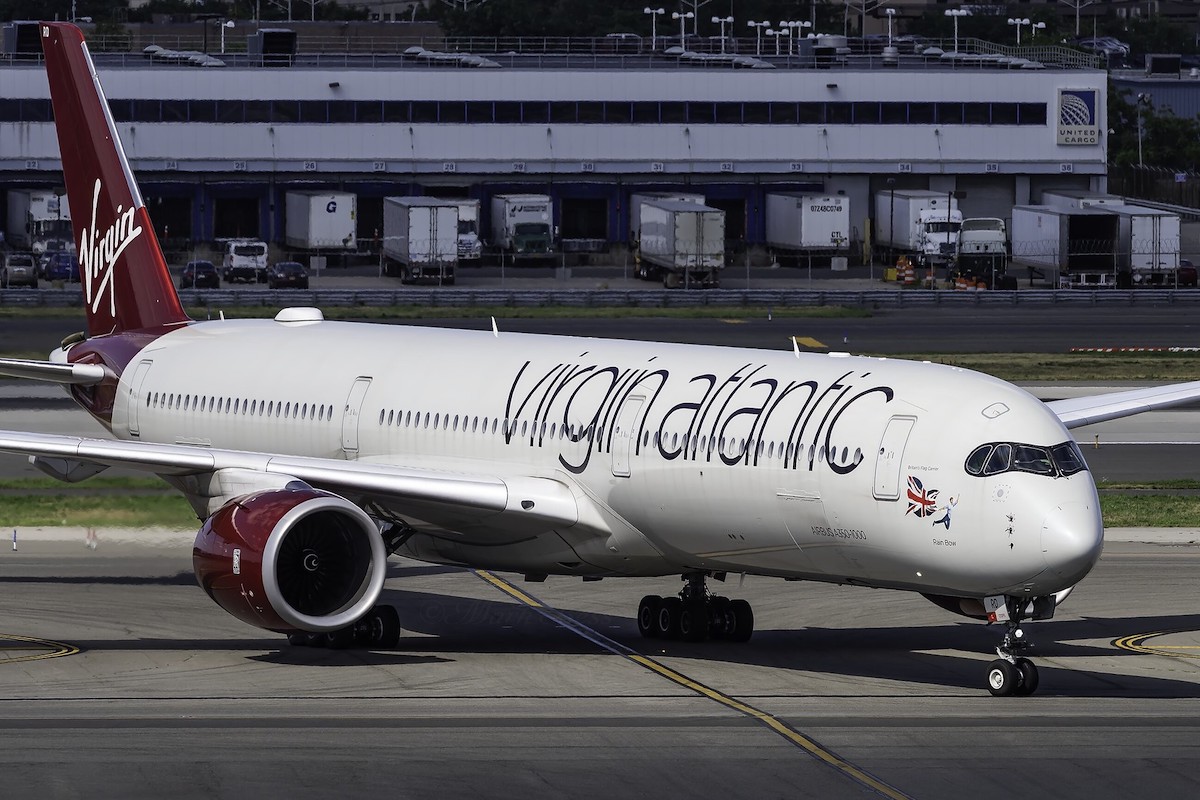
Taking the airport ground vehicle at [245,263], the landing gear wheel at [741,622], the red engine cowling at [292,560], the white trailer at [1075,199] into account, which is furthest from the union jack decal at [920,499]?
the white trailer at [1075,199]

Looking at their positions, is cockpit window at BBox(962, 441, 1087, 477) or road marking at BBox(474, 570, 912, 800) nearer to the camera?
road marking at BBox(474, 570, 912, 800)

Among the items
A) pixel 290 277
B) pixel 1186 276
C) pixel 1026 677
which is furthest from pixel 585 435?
pixel 1186 276

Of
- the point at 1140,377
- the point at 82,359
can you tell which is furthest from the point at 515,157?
the point at 82,359

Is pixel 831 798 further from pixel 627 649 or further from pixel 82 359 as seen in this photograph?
pixel 82 359

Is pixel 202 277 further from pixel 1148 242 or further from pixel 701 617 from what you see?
pixel 701 617

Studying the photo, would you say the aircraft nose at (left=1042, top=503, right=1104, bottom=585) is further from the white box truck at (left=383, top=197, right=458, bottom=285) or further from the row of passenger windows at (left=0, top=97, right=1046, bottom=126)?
the row of passenger windows at (left=0, top=97, right=1046, bottom=126)

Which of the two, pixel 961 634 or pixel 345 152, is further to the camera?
pixel 345 152

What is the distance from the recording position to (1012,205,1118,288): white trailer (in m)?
104

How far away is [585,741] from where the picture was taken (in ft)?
79.6

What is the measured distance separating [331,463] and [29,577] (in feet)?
32.2

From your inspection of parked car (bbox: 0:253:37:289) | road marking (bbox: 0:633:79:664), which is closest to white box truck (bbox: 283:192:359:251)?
parked car (bbox: 0:253:37:289)

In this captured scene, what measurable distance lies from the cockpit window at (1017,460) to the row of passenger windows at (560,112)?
3759 inches

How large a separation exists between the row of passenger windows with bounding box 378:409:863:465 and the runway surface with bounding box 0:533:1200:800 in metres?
3.38

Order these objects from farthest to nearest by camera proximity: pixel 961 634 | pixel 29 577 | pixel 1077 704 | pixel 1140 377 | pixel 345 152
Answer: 1. pixel 345 152
2. pixel 1140 377
3. pixel 29 577
4. pixel 961 634
5. pixel 1077 704
